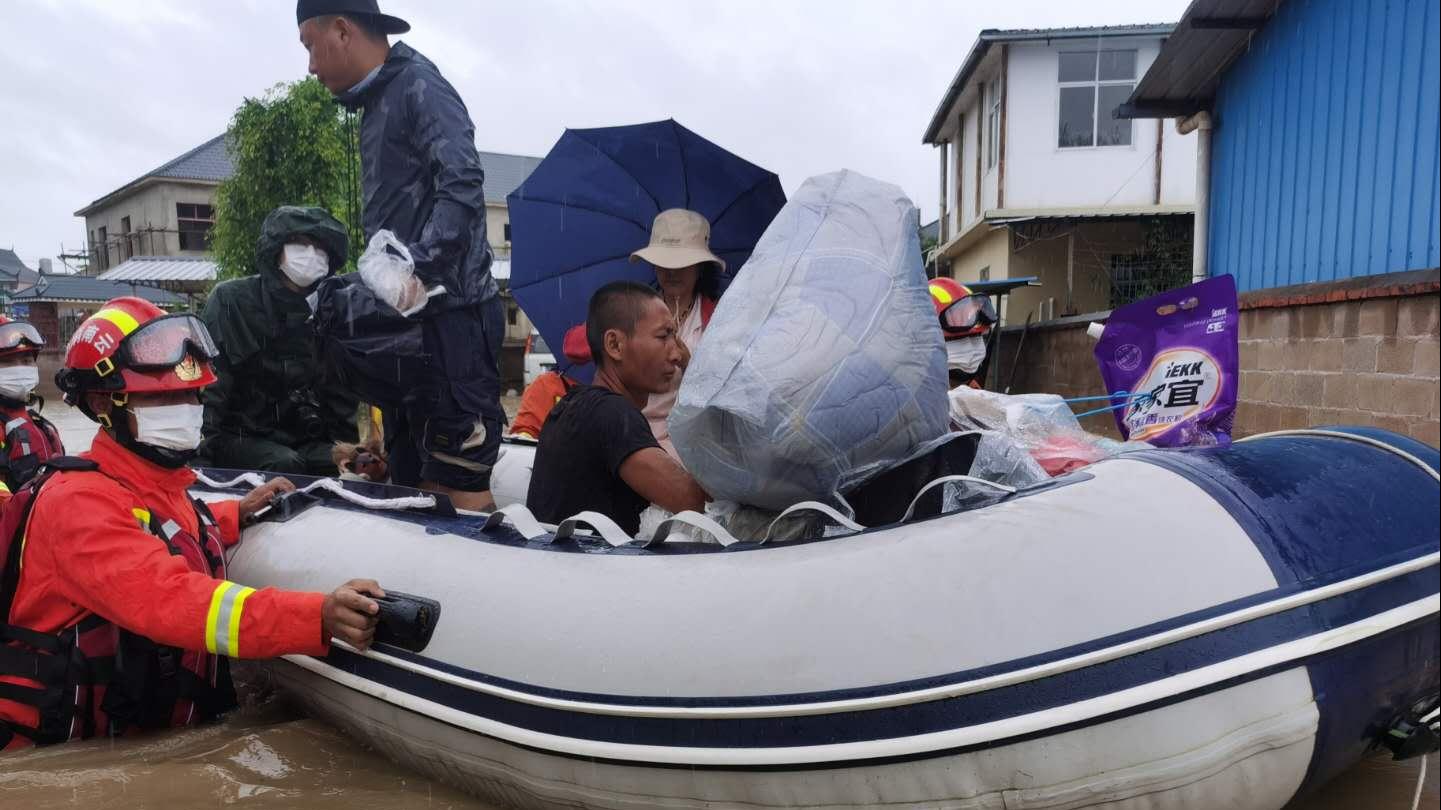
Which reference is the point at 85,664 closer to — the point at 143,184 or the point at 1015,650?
the point at 1015,650

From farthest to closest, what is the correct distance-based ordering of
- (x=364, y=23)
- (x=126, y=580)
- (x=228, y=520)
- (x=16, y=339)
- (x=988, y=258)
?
(x=988, y=258) < (x=16, y=339) < (x=364, y=23) < (x=228, y=520) < (x=126, y=580)

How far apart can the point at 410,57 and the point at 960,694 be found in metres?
2.25

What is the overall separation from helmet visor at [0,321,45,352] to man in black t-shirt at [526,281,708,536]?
3.84m

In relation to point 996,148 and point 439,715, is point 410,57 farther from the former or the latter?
point 996,148

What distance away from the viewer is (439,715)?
197 cm

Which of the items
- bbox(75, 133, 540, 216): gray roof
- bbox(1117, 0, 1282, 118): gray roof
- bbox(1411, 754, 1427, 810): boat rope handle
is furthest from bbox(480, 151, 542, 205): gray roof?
bbox(1411, 754, 1427, 810): boat rope handle

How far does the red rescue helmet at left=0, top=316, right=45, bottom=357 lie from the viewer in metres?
4.80

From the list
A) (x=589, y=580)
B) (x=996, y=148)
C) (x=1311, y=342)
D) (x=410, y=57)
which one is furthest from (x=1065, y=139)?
(x=589, y=580)

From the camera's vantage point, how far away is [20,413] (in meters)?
4.70

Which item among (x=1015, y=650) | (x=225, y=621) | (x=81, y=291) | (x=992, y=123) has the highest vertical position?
(x=992, y=123)

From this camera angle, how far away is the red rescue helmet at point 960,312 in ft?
11.7

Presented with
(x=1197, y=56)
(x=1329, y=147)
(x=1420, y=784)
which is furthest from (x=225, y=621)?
(x=1197, y=56)

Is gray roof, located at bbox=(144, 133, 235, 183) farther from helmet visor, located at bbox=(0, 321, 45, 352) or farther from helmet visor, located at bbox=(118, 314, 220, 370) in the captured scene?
helmet visor, located at bbox=(118, 314, 220, 370)

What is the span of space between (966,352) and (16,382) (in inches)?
171
